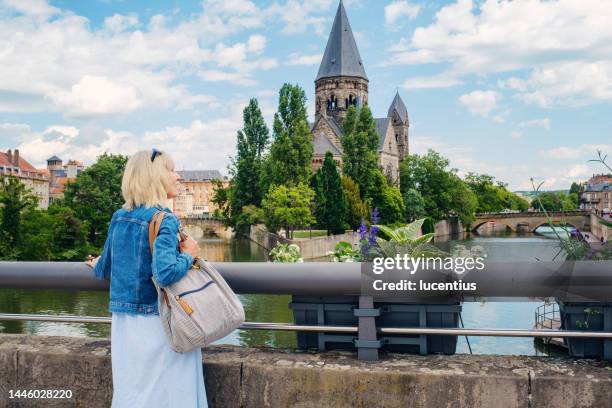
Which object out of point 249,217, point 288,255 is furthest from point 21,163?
point 288,255

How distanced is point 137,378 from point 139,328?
215 mm

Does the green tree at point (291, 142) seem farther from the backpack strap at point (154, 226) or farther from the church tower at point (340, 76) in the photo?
the backpack strap at point (154, 226)

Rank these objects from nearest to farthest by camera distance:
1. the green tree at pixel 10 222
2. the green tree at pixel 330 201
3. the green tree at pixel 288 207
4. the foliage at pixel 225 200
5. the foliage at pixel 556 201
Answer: the foliage at pixel 556 201, the green tree at pixel 10 222, the green tree at pixel 288 207, the green tree at pixel 330 201, the foliage at pixel 225 200

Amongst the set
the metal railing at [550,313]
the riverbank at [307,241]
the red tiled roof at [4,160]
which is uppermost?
the red tiled roof at [4,160]

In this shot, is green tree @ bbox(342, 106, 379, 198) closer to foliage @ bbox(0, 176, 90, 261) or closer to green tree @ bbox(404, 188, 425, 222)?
green tree @ bbox(404, 188, 425, 222)

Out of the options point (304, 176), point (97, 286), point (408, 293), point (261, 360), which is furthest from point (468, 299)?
point (304, 176)

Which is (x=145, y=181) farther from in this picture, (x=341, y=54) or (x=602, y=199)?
(x=341, y=54)

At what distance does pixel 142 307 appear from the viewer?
2.97 meters

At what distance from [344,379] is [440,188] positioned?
80.4m

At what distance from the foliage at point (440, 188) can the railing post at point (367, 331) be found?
78029 mm

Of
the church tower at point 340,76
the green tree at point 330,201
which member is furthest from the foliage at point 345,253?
the church tower at point 340,76

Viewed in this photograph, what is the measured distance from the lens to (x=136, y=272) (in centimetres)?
297

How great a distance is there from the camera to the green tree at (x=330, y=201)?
189 ft

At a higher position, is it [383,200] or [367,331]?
[383,200]
